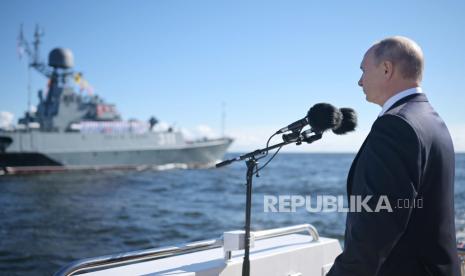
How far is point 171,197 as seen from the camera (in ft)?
70.3

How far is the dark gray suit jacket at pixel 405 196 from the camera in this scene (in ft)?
4.88

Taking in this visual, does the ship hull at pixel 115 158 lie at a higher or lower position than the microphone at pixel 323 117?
lower

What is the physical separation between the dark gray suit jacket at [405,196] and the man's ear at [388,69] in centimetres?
11

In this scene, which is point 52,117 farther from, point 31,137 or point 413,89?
point 413,89

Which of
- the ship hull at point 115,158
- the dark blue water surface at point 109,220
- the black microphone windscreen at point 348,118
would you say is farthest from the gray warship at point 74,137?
the black microphone windscreen at point 348,118

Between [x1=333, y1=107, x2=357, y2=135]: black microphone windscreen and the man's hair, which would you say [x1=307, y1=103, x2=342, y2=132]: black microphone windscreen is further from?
the man's hair

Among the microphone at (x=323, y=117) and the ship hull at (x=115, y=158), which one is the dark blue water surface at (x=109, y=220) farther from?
the ship hull at (x=115, y=158)

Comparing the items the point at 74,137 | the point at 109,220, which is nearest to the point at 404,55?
the point at 109,220

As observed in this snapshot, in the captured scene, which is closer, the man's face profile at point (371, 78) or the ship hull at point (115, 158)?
the man's face profile at point (371, 78)

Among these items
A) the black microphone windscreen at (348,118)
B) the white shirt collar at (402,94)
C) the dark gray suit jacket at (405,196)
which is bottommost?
the dark gray suit jacket at (405,196)

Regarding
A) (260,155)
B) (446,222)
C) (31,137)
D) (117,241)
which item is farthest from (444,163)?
(31,137)

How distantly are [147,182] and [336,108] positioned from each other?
27.8 m

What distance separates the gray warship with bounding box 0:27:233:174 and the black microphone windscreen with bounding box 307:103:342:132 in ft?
115

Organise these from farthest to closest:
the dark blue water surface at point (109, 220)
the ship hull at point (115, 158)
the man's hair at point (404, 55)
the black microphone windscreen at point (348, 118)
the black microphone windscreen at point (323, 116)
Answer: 1. the ship hull at point (115, 158)
2. the dark blue water surface at point (109, 220)
3. the black microphone windscreen at point (348, 118)
4. the black microphone windscreen at point (323, 116)
5. the man's hair at point (404, 55)
